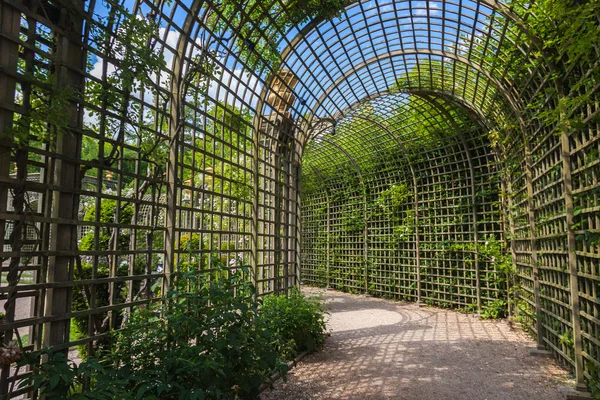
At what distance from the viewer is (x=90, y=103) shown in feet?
8.32

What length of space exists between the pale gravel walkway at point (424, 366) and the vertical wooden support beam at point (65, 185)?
2.09m

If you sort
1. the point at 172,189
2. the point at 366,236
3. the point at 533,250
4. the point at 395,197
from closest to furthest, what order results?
1. the point at 172,189
2. the point at 533,250
3. the point at 395,197
4. the point at 366,236

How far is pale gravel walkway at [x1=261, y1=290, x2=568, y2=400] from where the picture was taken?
3.77 metres

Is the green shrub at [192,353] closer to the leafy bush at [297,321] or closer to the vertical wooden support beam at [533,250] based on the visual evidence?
the leafy bush at [297,321]

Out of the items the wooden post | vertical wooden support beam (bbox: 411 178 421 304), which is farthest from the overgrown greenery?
vertical wooden support beam (bbox: 411 178 421 304)

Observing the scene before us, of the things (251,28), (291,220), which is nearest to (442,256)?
(291,220)

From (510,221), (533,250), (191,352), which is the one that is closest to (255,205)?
(191,352)

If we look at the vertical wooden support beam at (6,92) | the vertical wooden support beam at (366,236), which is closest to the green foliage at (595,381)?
the vertical wooden support beam at (6,92)

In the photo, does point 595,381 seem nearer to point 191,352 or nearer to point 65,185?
point 191,352

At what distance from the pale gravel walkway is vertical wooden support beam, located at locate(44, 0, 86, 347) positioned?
2090 mm

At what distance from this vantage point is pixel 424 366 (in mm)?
4625

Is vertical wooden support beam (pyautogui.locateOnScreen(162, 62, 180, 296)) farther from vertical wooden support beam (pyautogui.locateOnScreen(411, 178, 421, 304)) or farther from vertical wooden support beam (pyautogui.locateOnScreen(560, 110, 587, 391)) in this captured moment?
vertical wooden support beam (pyautogui.locateOnScreen(411, 178, 421, 304))

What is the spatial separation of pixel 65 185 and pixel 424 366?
439cm

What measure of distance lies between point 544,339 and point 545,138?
9.12 ft
